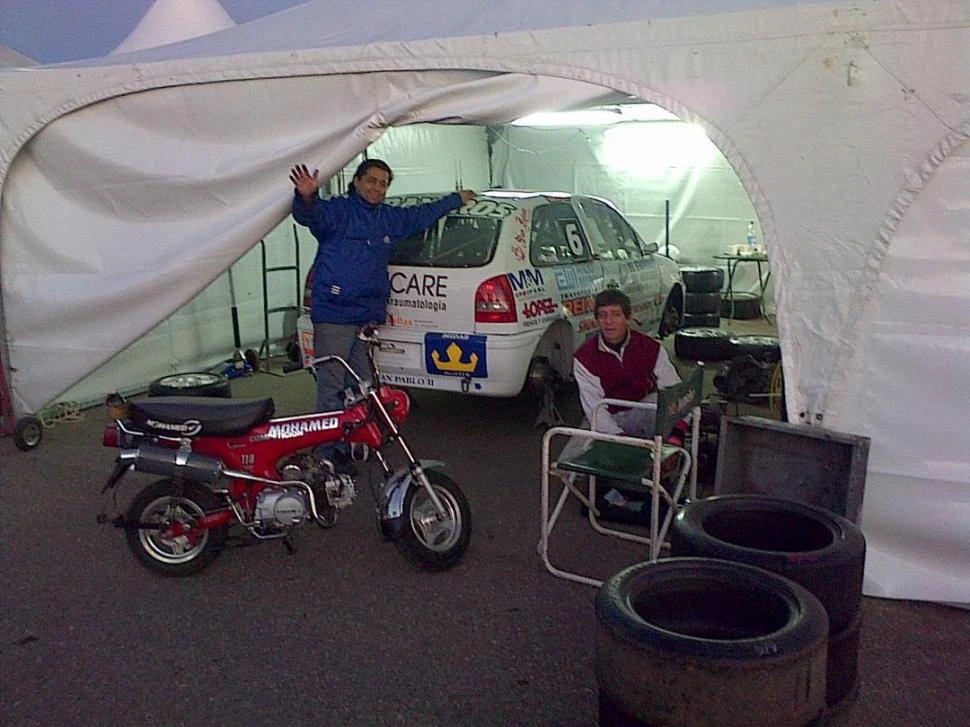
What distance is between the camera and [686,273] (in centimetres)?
1091

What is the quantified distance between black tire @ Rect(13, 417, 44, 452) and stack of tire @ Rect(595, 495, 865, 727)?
16.8 ft

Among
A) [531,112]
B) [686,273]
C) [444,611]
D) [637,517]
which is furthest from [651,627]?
[686,273]

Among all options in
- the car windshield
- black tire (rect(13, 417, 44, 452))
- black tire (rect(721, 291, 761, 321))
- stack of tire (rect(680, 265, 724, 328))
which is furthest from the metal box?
black tire (rect(721, 291, 761, 321))

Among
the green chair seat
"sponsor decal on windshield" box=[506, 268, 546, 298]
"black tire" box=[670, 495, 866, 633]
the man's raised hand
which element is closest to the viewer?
"black tire" box=[670, 495, 866, 633]

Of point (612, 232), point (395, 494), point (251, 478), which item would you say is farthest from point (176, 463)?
point (612, 232)

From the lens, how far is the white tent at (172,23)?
1227 cm

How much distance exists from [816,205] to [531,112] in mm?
1966

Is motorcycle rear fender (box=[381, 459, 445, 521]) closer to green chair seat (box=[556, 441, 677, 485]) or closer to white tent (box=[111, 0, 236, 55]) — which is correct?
green chair seat (box=[556, 441, 677, 485])

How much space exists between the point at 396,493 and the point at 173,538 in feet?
3.70

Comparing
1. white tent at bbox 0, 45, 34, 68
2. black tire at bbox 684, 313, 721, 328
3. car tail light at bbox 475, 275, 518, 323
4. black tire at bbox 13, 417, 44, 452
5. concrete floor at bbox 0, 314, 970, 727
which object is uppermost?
white tent at bbox 0, 45, 34, 68

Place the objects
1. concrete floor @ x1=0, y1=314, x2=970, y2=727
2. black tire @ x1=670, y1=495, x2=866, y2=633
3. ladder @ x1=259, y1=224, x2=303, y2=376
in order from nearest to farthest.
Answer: black tire @ x1=670, y1=495, x2=866, y2=633 < concrete floor @ x1=0, y1=314, x2=970, y2=727 < ladder @ x1=259, y1=224, x2=303, y2=376

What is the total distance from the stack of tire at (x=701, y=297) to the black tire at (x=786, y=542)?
7529mm

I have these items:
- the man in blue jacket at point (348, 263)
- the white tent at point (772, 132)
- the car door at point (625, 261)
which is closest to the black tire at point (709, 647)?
the white tent at point (772, 132)

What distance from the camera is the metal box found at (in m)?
4.06
